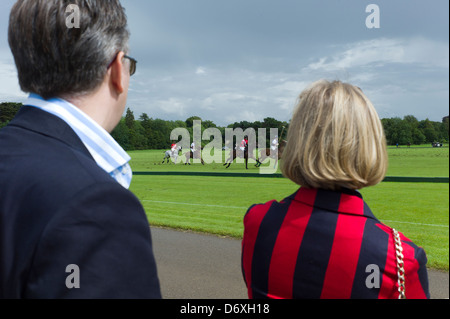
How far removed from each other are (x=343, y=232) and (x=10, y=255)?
1.21 meters

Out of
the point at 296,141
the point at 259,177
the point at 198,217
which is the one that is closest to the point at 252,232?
the point at 296,141

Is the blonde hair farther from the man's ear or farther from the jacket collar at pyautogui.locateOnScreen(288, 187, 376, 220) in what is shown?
the man's ear

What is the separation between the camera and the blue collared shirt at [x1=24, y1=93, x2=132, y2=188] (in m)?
1.23

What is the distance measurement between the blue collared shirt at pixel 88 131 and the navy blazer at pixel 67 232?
16 centimetres

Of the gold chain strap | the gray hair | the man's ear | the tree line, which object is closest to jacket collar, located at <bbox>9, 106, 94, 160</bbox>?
the gray hair

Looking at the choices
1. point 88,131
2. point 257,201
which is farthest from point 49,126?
point 257,201

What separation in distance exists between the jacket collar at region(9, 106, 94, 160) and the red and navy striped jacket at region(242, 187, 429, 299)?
0.91 meters

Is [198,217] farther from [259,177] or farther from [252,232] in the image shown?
[259,177]

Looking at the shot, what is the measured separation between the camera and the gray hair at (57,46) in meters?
1.26

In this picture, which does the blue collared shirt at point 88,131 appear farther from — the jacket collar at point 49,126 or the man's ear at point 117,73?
the man's ear at point 117,73

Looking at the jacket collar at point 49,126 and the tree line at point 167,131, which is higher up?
the tree line at point 167,131

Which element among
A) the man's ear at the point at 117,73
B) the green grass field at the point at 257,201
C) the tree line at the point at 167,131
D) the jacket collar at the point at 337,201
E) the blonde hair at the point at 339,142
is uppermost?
the tree line at the point at 167,131

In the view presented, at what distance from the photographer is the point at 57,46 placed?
127 cm

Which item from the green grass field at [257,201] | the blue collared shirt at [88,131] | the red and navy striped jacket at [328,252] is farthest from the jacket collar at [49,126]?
the green grass field at [257,201]
